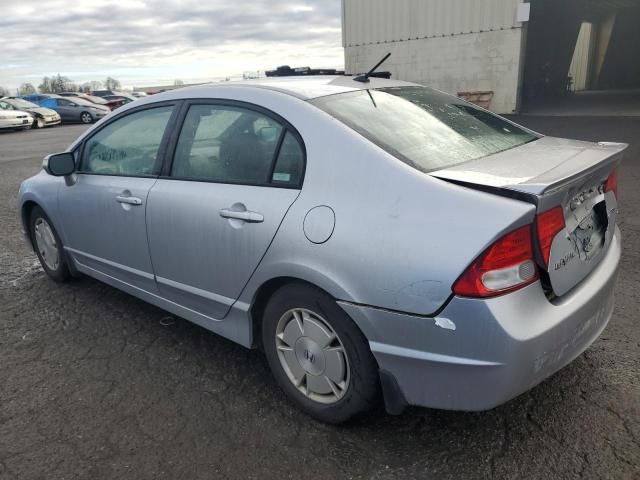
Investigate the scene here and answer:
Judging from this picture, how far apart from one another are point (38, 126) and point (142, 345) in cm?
2394

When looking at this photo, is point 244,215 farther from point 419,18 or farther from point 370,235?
point 419,18

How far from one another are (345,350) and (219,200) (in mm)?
1012

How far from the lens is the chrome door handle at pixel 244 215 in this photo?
2.46 meters

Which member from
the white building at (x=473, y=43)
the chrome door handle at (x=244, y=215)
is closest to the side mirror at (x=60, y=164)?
the chrome door handle at (x=244, y=215)

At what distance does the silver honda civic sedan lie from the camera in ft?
6.28

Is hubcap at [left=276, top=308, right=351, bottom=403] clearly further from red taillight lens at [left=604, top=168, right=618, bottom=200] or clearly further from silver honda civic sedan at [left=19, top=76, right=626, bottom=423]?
red taillight lens at [left=604, top=168, right=618, bottom=200]

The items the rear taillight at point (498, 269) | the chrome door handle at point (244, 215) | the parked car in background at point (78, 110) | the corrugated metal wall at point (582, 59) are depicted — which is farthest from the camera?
the corrugated metal wall at point (582, 59)

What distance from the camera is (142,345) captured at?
332cm

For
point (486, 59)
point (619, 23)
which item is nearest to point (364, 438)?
point (486, 59)

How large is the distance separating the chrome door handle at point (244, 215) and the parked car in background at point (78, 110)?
24859mm

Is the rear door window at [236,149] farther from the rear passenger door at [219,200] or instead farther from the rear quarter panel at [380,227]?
the rear quarter panel at [380,227]

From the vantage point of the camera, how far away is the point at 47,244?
4.35m

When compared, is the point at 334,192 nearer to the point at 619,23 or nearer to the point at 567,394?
the point at 567,394

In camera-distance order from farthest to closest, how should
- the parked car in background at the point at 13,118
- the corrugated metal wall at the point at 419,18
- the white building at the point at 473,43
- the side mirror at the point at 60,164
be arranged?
the parked car in background at the point at 13,118
the white building at the point at 473,43
the corrugated metal wall at the point at 419,18
the side mirror at the point at 60,164
